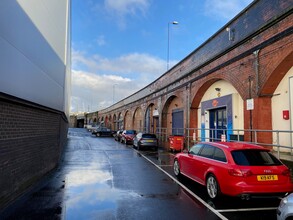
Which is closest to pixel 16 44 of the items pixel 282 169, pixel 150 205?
pixel 150 205

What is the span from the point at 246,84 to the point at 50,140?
9173mm

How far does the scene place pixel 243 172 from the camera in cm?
589

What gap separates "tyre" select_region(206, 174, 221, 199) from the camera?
635 cm

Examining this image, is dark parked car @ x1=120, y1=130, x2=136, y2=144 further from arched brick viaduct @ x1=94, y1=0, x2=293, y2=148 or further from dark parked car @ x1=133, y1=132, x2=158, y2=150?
arched brick viaduct @ x1=94, y1=0, x2=293, y2=148

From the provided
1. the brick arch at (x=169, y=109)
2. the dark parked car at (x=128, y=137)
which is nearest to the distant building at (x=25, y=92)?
the brick arch at (x=169, y=109)

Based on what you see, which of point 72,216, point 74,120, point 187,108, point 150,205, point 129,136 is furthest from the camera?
point 74,120

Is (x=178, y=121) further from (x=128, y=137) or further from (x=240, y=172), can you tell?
(x=240, y=172)

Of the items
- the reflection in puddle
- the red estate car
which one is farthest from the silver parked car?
the reflection in puddle

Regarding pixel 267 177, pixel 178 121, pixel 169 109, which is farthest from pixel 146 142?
pixel 267 177

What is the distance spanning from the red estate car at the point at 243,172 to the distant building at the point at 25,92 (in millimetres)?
Result: 5015

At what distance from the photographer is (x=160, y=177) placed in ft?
30.4

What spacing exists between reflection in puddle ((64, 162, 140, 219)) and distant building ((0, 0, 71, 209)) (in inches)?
52.3

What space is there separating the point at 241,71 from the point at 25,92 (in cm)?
987

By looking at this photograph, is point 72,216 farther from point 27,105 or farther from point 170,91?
point 170,91
